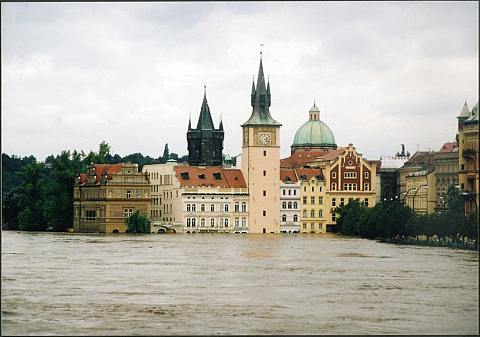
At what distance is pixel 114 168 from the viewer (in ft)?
251

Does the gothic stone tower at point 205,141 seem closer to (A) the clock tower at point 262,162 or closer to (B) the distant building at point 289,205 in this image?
(A) the clock tower at point 262,162

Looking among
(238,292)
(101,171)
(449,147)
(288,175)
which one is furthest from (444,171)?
(238,292)

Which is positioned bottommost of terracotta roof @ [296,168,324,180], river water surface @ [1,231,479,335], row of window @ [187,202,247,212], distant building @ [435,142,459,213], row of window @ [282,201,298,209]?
river water surface @ [1,231,479,335]

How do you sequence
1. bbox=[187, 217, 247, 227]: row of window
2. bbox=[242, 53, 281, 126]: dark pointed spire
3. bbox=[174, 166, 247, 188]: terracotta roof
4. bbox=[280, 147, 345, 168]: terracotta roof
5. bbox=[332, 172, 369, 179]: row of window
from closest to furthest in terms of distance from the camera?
bbox=[187, 217, 247, 227]: row of window → bbox=[174, 166, 247, 188]: terracotta roof → bbox=[242, 53, 281, 126]: dark pointed spire → bbox=[332, 172, 369, 179]: row of window → bbox=[280, 147, 345, 168]: terracotta roof

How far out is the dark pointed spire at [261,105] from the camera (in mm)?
79750

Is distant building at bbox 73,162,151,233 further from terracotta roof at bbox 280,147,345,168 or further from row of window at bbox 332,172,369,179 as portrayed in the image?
terracotta roof at bbox 280,147,345,168

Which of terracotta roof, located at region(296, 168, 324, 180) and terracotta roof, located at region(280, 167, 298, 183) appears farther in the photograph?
terracotta roof, located at region(296, 168, 324, 180)

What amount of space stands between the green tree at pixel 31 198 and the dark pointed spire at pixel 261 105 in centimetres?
1526

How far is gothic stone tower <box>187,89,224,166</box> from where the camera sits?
84188 millimetres

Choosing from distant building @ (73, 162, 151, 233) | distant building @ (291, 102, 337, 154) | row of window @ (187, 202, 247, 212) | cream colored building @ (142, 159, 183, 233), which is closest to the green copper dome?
distant building @ (291, 102, 337, 154)

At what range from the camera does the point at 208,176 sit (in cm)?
7850

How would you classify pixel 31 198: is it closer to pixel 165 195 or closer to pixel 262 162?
pixel 165 195

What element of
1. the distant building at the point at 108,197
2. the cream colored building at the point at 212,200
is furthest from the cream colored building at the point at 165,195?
the distant building at the point at 108,197

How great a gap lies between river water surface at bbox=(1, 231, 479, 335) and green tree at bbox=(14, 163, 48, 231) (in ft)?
91.1
